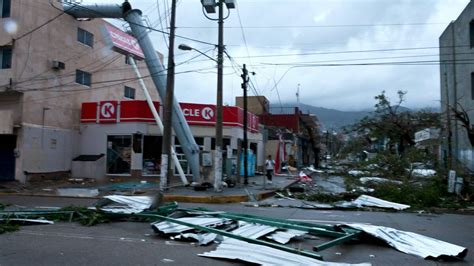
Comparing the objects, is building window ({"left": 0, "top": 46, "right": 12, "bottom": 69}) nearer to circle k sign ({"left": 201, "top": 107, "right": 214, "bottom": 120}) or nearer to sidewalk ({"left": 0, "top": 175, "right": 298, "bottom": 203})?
sidewalk ({"left": 0, "top": 175, "right": 298, "bottom": 203})

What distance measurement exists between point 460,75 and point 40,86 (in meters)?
26.6

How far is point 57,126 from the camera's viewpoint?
85.8 feet

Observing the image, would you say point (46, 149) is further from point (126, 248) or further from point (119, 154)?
point (126, 248)

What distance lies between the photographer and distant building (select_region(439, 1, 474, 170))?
26656 millimetres

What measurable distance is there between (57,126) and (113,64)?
9.39 meters

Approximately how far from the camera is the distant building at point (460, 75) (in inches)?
1049

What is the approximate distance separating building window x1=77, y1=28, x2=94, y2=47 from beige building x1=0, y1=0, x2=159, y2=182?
0.07 meters

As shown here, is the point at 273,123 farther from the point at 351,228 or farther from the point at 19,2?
the point at 351,228

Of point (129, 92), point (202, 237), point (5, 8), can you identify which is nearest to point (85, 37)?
point (5, 8)

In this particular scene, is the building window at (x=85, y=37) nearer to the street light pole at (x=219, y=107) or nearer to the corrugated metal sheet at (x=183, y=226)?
the street light pole at (x=219, y=107)

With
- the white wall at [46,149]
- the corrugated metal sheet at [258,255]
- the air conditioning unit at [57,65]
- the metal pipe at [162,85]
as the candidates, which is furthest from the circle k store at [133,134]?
the corrugated metal sheet at [258,255]

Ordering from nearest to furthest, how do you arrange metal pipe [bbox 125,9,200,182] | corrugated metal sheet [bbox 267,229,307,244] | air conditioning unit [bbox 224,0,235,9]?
corrugated metal sheet [bbox 267,229,307,244], air conditioning unit [bbox 224,0,235,9], metal pipe [bbox 125,9,200,182]

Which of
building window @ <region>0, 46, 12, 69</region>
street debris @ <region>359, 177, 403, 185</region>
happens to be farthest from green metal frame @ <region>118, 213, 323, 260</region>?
building window @ <region>0, 46, 12, 69</region>

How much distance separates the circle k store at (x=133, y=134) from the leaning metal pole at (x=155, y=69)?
3.47 meters
